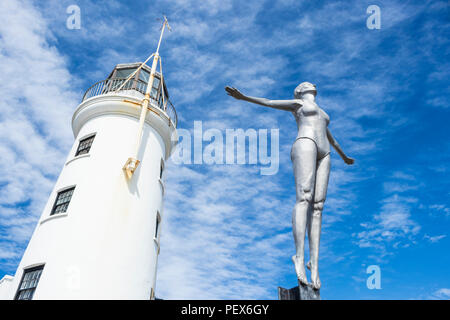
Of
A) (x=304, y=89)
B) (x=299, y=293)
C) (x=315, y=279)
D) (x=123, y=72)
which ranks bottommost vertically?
(x=299, y=293)

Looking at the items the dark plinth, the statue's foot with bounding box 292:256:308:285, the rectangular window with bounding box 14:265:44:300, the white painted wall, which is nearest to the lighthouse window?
the white painted wall

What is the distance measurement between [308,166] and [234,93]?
6.74 ft

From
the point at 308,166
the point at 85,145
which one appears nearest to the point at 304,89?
the point at 308,166

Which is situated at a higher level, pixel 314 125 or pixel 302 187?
pixel 314 125

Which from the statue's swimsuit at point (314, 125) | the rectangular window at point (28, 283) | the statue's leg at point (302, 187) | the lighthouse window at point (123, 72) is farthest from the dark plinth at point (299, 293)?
the lighthouse window at point (123, 72)

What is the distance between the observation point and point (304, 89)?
7121mm

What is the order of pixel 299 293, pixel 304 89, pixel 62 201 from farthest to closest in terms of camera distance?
pixel 62 201
pixel 304 89
pixel 299 293

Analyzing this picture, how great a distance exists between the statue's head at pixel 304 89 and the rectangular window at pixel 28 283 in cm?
1298

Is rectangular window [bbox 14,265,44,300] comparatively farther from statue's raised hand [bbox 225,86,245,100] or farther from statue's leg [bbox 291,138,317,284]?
statue's leg [bbox 291,138,317,284]

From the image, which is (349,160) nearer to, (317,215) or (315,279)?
(317,215)

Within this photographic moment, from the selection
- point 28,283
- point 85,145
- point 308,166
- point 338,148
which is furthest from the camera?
point 85,145

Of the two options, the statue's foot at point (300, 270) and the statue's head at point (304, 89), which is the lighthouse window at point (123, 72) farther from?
the statue's foot at point (300, 270)

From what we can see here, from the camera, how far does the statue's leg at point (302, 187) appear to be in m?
5.39
